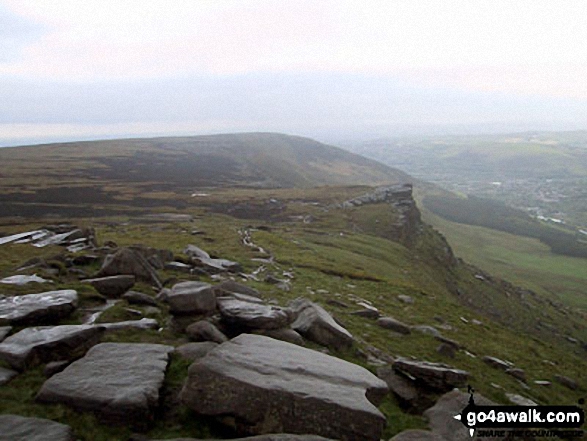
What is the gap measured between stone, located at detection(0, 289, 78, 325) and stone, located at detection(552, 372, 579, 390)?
3117cm

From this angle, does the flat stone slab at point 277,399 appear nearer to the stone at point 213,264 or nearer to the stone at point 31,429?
the stone at point 31,429

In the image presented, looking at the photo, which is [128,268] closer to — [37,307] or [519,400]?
[37,307]

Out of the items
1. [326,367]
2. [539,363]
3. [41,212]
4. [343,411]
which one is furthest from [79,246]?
[41,212]

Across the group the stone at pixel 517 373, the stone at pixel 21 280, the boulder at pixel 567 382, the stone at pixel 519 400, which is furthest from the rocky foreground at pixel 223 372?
the boulder at pixel 567 382

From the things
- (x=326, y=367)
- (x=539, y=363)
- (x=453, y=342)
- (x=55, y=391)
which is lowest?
(x=539, y=363)

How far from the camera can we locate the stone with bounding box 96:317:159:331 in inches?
729

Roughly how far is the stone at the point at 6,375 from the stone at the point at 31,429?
8.29 feet

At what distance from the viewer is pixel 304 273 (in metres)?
46.8

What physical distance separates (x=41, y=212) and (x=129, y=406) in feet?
356

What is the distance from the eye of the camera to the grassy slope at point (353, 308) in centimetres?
1317

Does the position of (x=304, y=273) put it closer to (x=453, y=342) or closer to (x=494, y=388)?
(x=453, y=342)

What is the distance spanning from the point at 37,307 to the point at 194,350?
7.78m

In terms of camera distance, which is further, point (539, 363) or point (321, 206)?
point (321, 206)

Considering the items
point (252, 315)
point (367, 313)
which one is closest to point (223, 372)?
point (252, 315)
